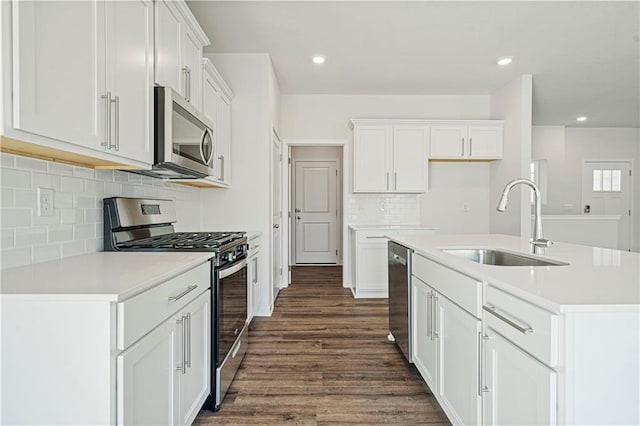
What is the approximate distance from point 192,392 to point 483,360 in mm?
1244

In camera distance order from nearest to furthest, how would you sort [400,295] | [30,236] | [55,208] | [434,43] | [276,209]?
1. [30,236]
2. [55,208]
3. [400,295]
4. [434,43]
5. [276,209]

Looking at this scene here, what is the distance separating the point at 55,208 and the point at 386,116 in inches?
168

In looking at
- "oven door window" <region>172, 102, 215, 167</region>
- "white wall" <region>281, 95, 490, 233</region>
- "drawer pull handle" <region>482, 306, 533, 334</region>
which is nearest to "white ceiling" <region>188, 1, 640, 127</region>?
"white wall" <region>281, 95, 490, 233</region>

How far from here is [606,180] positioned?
25.0ft

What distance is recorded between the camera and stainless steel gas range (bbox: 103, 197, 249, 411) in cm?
195

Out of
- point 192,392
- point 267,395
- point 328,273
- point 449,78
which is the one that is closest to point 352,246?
point 328,273

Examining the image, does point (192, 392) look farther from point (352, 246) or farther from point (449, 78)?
point (449, 78)

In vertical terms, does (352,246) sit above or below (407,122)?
below

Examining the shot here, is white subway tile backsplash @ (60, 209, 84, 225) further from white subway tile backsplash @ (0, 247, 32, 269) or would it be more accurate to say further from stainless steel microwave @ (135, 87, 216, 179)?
stainless steel microwave @ (135, 87, 216, 179)

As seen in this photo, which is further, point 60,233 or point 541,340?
point 60,233

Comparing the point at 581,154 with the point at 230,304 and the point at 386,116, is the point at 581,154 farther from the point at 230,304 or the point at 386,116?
the point at 230,304

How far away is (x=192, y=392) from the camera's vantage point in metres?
1.70

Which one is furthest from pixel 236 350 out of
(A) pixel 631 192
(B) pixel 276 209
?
(A) pixel 631 192

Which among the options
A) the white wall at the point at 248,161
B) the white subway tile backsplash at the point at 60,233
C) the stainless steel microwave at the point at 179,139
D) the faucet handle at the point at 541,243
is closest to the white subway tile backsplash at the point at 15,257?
the white subway tile backsplash at the point at 60,233
